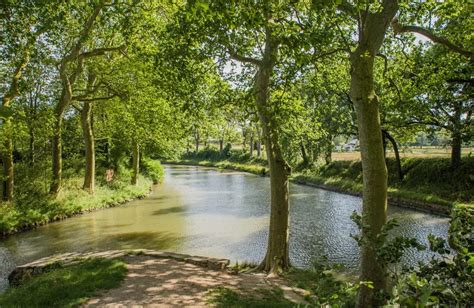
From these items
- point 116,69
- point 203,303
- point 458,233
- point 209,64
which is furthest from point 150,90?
point 458,233

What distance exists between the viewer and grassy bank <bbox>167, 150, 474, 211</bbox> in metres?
18.8

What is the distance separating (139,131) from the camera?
1991 cm

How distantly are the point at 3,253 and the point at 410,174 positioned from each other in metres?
22.3

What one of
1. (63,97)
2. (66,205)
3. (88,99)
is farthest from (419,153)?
(63,97)

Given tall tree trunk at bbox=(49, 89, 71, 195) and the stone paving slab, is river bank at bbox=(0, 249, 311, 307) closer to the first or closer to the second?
the stone paving slab

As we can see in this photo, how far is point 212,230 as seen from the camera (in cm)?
1535

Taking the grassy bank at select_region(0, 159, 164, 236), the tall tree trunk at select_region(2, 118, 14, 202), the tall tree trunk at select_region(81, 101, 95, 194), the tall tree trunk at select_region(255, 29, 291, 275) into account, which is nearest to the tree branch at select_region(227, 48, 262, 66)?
the tall tree trunk at select_region(255, 29, 291, 275)

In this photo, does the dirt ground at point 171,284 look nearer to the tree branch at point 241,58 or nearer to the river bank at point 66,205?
the tree branch at point 241,58

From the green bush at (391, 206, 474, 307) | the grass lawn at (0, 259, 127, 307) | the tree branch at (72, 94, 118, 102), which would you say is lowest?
the grass lawn at (0, 259, 127, 307)

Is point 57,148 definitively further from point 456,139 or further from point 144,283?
point 456,139

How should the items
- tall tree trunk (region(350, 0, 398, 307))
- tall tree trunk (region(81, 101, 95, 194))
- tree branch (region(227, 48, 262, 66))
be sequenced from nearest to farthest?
tall tree trunk (region(350, 0, 398, 307))
tree branch (region(227, 48, 262, 66))
tall tree trunk (region(81, 101, 95, 194))

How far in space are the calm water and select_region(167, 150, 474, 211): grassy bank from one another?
1827 millimetres

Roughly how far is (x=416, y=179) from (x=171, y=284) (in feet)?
64.6

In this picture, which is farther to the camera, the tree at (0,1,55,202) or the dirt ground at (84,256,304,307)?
the tree at (0,1,55,202)
